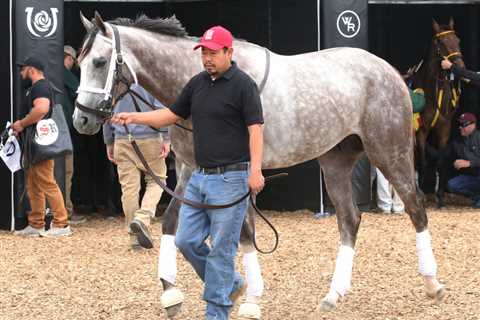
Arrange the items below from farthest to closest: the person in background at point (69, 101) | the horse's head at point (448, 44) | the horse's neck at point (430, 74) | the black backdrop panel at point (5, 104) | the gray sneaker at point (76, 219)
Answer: the horse's neck at point (430, 74) < the horse's head at point (448, 44) < the gray sneaker at point (76, 219) < the person in background at point (69, 101) < the black backdrop panel at point (5, 104)

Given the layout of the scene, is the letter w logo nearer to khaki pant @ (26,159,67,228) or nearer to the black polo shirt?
khaki pant @ (26,159,67,228)

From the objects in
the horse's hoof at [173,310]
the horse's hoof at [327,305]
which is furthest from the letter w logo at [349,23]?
the horse's hoof at [173,310]

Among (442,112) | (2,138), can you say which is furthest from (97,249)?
(442,112)

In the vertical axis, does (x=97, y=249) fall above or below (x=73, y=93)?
below

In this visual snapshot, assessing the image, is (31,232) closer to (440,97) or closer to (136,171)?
(136,171)

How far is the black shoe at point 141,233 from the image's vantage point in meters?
8.72

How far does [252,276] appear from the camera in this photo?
6.46 m

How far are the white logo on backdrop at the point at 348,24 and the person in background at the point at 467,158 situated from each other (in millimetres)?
2215

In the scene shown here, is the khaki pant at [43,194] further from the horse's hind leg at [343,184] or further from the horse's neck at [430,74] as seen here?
the horse's neck at [430,74]

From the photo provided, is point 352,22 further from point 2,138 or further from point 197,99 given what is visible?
point 197,99

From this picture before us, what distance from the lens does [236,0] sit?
11961 millimetres

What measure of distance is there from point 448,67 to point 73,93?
14.8 ft

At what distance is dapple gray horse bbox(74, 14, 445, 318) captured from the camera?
6.21m

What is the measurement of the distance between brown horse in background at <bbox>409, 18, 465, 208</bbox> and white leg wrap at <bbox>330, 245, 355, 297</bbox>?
558 centimetres
